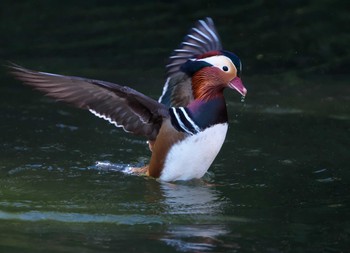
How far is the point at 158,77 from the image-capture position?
10008mm

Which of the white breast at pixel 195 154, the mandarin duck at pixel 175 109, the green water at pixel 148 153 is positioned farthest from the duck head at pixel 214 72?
the green water at pixel 148 153

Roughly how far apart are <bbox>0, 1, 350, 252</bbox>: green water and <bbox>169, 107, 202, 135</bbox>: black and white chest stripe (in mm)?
441

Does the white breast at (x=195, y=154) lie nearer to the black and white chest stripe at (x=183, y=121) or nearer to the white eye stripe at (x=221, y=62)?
the black and white chest stripe at (x=183, y=121)

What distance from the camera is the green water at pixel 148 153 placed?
568cm

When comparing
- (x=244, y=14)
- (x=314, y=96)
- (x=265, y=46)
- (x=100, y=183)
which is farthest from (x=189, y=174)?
(x=244, y=14)

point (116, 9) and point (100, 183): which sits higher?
point (116, 9)

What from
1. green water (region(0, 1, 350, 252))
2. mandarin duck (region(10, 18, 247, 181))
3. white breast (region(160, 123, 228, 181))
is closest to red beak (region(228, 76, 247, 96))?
mandarin duck (region(10, 18, 247, 181))

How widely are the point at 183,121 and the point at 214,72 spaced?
48 centimetres

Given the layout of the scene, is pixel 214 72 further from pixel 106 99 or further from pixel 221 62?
pixel 106 99

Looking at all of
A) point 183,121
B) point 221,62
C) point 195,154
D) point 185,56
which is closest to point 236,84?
point 221,62

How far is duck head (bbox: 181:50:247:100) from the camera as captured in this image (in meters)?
6.85

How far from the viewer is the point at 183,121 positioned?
22.3ft

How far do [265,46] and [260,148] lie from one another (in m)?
3.39

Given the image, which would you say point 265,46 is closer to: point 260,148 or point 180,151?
point 260,148
